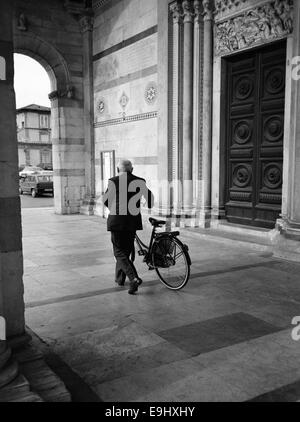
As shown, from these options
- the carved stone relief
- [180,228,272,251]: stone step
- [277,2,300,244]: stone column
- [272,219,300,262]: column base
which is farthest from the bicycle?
the carved stone relief

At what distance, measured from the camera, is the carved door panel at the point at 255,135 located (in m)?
8.16

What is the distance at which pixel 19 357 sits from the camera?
3.14 m

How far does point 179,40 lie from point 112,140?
376 cm

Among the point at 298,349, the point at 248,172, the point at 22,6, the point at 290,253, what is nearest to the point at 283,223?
the point at 290,253

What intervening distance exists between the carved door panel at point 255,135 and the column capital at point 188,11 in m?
1.43

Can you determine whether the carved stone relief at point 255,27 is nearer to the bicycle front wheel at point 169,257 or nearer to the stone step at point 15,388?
the bicycle front wheel at point 169,257

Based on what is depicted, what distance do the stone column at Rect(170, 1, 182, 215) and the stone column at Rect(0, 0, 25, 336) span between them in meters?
7.01

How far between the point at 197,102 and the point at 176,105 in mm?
534

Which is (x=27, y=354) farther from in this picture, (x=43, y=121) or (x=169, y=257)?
(x=43, y=121)

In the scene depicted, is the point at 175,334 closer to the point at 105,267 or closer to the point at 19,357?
the point at 19,357

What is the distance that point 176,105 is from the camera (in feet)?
32.8

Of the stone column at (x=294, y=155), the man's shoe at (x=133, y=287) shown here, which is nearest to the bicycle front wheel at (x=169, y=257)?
the man's shoe at (x=133, y=287)

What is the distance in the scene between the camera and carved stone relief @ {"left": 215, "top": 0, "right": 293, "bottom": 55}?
7.66m

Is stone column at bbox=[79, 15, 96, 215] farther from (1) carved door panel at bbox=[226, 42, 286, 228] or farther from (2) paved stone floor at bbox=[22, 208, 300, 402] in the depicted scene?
(2) paved stone floor at bbox=[22, 208, 300, 402]
